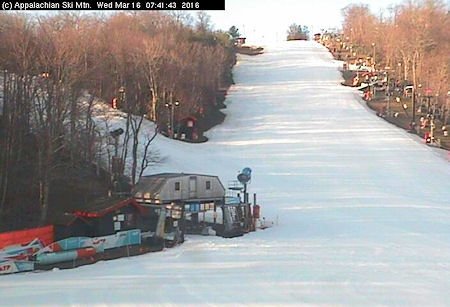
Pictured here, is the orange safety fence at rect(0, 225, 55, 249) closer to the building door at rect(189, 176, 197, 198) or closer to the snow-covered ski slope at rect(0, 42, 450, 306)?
the snow-covered ski slope at rect(0, 42, 450, 306)

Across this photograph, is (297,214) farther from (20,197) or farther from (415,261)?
(20,197)

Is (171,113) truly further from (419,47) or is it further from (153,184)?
(419,47)

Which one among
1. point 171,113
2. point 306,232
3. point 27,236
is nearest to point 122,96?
point 171,113

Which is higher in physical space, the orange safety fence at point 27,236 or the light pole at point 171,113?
the light pole at point 171,113

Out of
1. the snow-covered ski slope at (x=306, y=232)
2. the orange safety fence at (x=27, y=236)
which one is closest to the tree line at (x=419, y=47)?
the snow-covered ski slope at (x=306, y=232)
